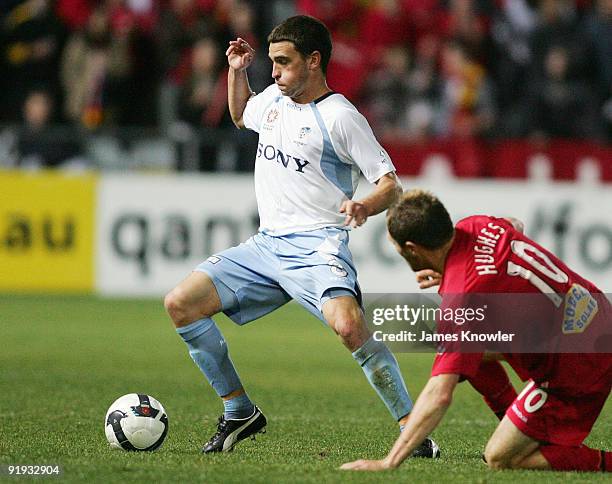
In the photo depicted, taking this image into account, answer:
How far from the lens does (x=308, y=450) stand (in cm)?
666

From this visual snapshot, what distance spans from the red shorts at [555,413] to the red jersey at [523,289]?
7 cm

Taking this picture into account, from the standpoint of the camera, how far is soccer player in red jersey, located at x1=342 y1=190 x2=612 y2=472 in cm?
540

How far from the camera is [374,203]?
6.36 meters

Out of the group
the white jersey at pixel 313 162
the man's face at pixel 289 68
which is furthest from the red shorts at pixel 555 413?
the man's face at pixel 289 68

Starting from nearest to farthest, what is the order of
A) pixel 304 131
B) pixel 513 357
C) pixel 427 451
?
1. pixel 513 357
2. pixel 427 451
3. pixel 304 131

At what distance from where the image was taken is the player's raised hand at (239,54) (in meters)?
7.38

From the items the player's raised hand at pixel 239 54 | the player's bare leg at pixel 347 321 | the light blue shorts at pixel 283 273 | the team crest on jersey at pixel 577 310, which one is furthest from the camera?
the player's raised hand at pixel 239 54

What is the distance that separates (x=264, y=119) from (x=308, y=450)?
184 cm

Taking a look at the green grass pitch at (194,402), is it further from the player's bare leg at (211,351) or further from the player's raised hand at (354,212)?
the player's raised hand at (354,212)

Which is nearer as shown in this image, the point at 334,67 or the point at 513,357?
the point at 513,357

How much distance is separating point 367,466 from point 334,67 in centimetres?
1111

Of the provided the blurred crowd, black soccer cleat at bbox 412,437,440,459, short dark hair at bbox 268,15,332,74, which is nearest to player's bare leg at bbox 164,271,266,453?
black soccer cleat at bbox 412,437,440,459

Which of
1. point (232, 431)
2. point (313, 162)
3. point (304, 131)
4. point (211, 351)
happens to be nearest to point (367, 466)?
point (232, 431)

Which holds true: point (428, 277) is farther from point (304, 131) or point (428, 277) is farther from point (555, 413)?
point (304, 131)
